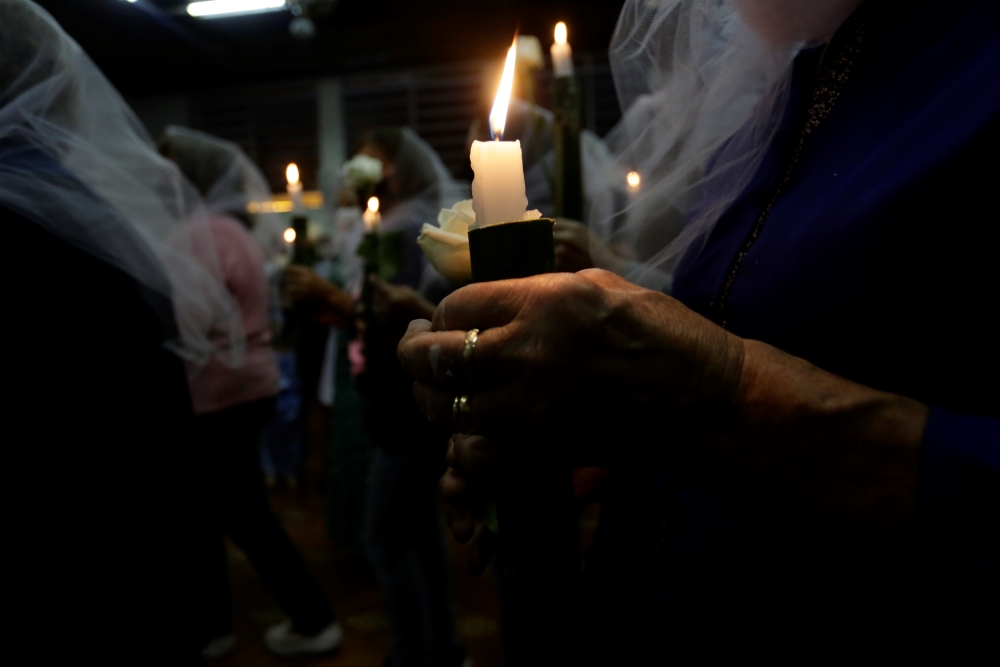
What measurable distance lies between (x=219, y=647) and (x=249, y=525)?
507 mm

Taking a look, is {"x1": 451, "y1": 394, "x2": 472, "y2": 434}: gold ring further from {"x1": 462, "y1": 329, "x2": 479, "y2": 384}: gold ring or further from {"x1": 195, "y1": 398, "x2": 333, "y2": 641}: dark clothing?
{"x1": 195, "y1": 398, "x2": 333, "y2": 641}: dark clothing

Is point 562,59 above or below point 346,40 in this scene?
below

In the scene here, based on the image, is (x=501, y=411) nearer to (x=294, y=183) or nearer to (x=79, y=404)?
(x=79, y=404)

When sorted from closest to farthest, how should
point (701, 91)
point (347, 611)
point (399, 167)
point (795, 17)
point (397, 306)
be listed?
point (795, 17)
point (701, 91)
point (397, 306)
point (399, 167)
point (347, 611)

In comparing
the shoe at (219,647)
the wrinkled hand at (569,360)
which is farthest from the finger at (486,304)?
the shoe at (219,647)

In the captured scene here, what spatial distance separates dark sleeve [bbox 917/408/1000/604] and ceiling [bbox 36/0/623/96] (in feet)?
13.3

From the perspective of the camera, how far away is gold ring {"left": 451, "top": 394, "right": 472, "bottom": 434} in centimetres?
43

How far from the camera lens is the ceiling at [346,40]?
5.14 meters

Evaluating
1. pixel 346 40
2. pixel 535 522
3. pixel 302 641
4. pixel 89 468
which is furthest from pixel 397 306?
pixel 346 40

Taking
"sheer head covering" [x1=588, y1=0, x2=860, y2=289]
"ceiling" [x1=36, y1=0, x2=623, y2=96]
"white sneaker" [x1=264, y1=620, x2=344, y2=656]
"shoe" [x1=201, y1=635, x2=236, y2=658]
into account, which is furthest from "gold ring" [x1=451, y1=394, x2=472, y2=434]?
"ceiling" [x1=36, y1=0, x2=623, y2=96]

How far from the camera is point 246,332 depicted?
2.35m

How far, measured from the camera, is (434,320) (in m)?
0.47

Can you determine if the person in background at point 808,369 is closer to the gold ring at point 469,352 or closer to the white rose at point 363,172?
the gold ring at point 469,352

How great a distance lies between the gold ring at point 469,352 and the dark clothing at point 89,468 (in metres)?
0.78
